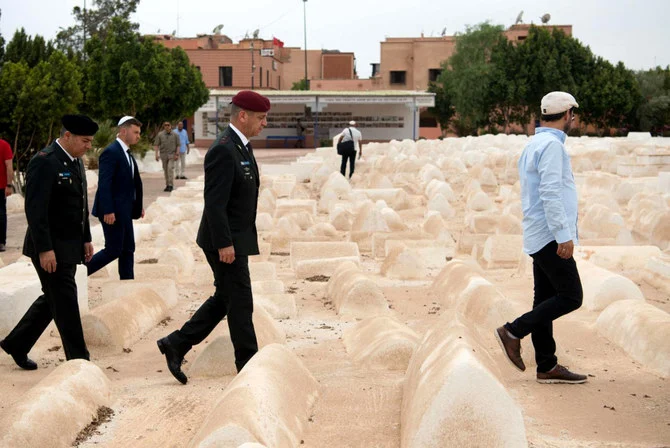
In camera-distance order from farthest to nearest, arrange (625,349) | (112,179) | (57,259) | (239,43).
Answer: (239,43)
(112,179)
(625,349)
(57,259)

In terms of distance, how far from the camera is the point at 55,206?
4844 mm

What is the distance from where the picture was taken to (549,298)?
4453 millimetres

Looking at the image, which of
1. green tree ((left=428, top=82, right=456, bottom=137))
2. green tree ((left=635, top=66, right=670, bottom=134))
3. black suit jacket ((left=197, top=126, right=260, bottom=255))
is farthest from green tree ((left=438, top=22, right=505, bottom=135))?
black suit jacket ((left=197, top=126, right=260, bottom=255))

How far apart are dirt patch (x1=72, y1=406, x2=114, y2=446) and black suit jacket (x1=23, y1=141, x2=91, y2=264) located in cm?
92

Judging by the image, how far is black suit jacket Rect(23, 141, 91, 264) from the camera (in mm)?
4707

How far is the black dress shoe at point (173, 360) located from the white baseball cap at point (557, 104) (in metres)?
2.19

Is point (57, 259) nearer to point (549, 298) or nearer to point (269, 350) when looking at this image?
point (269, 350)

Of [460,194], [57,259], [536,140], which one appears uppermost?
[536,140]

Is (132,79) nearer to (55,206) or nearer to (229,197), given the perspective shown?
(55,206)

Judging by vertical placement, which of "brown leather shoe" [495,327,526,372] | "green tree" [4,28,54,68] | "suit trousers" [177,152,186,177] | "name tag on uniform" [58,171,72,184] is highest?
"green tree" [4,28,54,68]

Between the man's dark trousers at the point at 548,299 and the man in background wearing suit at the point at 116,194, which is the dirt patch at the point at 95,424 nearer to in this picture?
the man's dark trousers at the point at 548,299

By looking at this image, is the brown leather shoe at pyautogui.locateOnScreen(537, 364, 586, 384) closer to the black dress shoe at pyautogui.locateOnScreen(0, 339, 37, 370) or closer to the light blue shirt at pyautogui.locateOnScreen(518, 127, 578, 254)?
the light blue shirt at pyautogui.locateOnScreen(518, 127, 578, 254)

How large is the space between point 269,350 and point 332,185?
11271mm

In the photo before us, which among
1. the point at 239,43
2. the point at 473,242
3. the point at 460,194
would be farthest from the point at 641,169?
the point at 239,43
